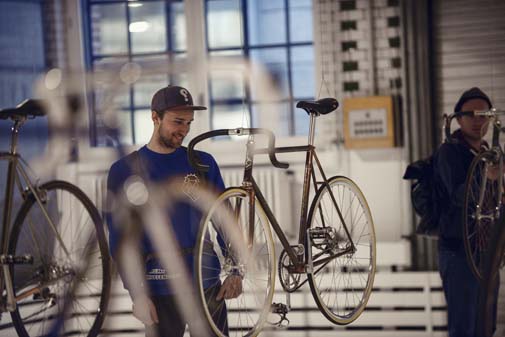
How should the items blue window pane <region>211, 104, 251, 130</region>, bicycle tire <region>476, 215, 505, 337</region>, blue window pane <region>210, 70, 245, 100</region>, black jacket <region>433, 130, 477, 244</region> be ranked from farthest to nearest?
blue window pane <region>210, 70, 245, 100</region> < blue window pane <region>211, 104, 251, 130</region> < black jacket <region>433, 130, 477, 244</region> < bicycle tire <region>476, 215, 505, 337</region>

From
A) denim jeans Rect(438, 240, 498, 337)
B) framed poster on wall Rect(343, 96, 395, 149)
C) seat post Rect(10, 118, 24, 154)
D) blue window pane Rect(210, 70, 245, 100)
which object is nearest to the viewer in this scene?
seat post Rect(10, 118, 24, 154)

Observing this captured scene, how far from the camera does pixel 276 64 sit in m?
4.85

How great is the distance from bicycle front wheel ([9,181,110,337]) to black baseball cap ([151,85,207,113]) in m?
0.66

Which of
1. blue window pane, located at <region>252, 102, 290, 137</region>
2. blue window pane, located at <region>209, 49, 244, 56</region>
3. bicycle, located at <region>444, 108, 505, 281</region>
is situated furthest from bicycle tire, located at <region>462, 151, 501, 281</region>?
blue window pane, located at <region>209, 49, 244, 56</region>

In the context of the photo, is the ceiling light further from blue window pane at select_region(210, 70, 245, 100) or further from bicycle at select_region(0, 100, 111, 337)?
bicycle at select_region(0, 100, 111, 337)

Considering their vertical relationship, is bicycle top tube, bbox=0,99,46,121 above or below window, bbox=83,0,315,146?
below

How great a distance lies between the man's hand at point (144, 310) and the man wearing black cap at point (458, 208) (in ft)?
4.96

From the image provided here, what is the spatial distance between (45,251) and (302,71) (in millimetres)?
1713

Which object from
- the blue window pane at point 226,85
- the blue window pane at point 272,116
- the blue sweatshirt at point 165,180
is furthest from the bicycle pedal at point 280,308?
the blue window pane at point 226,85

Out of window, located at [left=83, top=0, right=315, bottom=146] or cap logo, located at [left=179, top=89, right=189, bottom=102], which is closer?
cap logo, located at [left=179, top=89, right=189, bottom=102]

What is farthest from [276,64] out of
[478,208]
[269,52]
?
[478,208]

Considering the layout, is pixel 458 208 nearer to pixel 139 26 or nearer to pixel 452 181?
pixel 452 181

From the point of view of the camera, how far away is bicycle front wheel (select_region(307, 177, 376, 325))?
365 centimetres

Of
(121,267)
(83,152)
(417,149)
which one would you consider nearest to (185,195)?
(121,267)
